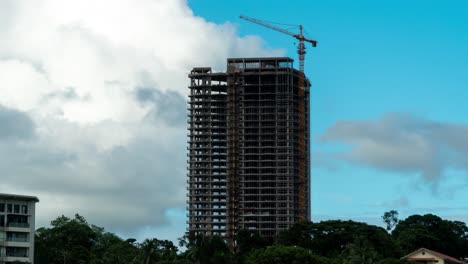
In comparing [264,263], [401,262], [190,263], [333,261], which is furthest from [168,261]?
[401,262]

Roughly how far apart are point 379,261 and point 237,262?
3088cm

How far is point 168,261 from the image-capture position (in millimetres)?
182000

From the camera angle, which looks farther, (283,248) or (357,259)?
(283,248)

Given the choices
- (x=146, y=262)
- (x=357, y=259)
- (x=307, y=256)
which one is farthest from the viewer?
(x=307, y=256)

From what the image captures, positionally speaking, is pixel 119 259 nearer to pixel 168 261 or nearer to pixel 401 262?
pixel 168 261

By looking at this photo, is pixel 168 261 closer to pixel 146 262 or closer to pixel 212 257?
pixel 212 257

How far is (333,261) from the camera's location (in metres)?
192

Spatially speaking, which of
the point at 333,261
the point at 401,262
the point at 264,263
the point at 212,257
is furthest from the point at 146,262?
the point at 401,262

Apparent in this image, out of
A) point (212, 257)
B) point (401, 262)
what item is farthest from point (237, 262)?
point (401, 262)

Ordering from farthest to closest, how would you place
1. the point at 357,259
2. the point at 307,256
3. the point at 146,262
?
the point at 307,256 < the point at 357,259 < the point at 146,262

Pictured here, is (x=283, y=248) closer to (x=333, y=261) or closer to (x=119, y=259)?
(x=333, y=261)

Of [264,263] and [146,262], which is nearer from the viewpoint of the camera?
[146,262]

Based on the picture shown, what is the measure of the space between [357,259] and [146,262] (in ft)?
138

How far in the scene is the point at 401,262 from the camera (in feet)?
641
